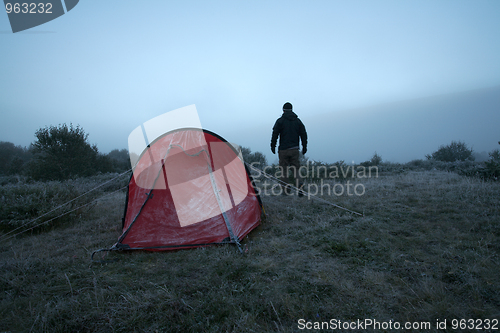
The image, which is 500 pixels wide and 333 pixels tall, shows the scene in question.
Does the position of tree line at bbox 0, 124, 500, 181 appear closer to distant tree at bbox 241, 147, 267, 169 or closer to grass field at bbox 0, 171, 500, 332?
distant tree at bbox 241, 147, 267, 169

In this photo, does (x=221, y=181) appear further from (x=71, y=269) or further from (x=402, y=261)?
(x=402, y=261)

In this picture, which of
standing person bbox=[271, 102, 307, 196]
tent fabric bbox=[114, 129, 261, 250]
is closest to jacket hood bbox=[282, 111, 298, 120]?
standing person bbox=[271, 102, 307, 196]

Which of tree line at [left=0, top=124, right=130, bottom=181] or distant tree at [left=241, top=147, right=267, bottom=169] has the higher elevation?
tree line at [left=0, top=124, right=130, bottom=181]

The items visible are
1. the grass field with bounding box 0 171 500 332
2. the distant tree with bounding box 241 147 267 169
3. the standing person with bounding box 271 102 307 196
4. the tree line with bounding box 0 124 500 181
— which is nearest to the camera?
the grass field with bounding box 0 171 500 332

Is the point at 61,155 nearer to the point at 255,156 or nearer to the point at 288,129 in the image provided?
the point at 255,156

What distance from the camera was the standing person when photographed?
6.12m

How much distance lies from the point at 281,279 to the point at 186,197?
2014 mm

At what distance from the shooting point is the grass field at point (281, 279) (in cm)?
200

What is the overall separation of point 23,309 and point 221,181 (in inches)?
108

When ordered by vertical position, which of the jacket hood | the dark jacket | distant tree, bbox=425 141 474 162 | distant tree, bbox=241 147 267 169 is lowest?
distant tree, bbox=425 141 474 162

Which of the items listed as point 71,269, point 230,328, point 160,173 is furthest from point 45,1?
point 230,328

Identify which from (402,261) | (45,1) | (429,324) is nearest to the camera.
Answer: (429,324)

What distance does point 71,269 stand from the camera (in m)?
3.01

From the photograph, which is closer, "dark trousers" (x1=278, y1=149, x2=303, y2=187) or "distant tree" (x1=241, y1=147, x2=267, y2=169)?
"dark trousers" (x1=278, y1=149, x2=303, y2=187)
